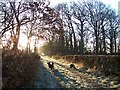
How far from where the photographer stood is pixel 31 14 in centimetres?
2942

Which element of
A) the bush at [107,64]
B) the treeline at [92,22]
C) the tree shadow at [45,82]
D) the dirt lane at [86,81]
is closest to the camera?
the tree shadow at [45,82]

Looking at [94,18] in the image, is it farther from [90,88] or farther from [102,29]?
[90,88]

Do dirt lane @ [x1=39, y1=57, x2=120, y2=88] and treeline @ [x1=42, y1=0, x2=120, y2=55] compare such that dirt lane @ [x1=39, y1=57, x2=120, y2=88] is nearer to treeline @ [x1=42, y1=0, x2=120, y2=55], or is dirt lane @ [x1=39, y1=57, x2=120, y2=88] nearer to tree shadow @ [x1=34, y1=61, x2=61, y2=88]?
tree shadow @ [x1=34, y1=61, x2=61, y2=88]

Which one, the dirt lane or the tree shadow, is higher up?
the tree shadow

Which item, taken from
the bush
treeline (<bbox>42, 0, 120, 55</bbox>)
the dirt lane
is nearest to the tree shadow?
the dirt lane

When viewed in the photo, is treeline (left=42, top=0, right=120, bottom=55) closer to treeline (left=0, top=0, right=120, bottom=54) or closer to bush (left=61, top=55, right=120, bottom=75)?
treeline (left=0, top=0, right=120, bottom=54)

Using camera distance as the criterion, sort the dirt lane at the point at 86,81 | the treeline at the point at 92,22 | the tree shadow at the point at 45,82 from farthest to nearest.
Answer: the treeline at the point at 92,22
the dirt lane at the point at 86,81
the tree shadow at the point at 45,82

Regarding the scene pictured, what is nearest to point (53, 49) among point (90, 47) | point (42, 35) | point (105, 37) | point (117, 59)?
point (90, 47)

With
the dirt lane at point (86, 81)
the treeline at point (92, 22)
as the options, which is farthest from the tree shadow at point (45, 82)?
the treeline at point (92, 22)

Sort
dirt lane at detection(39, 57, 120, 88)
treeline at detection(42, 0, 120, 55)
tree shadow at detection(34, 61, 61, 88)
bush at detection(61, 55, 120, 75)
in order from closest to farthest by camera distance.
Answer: tree shadow at detection(34, 61, 61, 88) < dirt lane at detection(39, 57, 120, 88) < bush at detection(61, 55, 120, 75) < treeline at detection(42, 0, 120, 55)

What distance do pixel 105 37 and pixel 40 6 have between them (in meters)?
30.4

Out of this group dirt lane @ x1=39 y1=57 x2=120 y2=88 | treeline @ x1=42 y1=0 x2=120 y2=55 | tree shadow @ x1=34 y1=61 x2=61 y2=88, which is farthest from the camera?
treeline @ x1=42 y1=0 x2=120 y2=55

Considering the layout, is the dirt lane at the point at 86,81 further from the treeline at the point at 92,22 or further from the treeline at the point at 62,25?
the treeline at the point at 92,22

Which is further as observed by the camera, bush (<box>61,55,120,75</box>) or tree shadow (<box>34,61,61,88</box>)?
bush (<box>61,55,120,75</box>)
